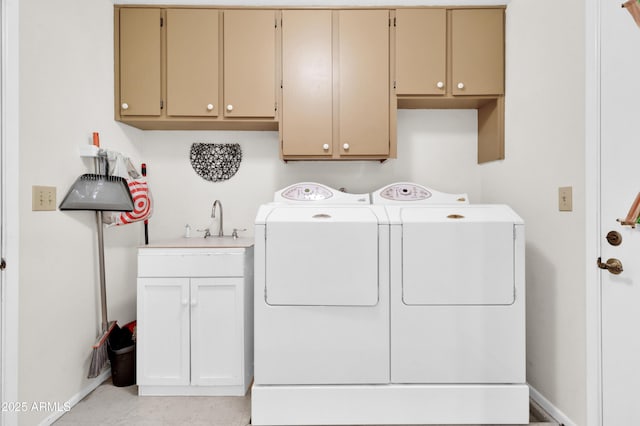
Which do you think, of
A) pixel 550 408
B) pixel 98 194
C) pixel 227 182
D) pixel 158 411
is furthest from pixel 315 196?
pixel 550 408

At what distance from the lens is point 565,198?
178 cm

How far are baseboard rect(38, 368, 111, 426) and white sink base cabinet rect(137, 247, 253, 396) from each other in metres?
0.32

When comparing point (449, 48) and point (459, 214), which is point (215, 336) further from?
point (449, 48)

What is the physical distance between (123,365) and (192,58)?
209cm

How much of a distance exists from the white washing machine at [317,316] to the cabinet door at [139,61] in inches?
53.7

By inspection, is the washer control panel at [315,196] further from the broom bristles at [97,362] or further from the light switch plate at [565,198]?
the broom bristles at [97,362]

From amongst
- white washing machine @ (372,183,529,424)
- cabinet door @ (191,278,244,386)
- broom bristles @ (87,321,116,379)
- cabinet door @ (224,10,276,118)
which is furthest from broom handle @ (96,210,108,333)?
white washing machine @ (372,183,529,424)

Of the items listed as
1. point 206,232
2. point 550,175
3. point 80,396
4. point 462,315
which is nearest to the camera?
point 462,315

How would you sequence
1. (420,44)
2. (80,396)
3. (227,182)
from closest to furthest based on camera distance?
(80,396) → (420,44) → (227,182)

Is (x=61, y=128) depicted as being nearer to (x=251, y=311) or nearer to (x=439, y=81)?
(x=251, y=311)

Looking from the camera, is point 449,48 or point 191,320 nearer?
point 191,320

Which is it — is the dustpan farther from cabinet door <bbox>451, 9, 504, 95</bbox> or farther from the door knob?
the door knob

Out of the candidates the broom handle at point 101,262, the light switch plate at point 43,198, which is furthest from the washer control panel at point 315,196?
the light switch plate at point 43,198

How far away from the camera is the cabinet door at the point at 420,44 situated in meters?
2.36
